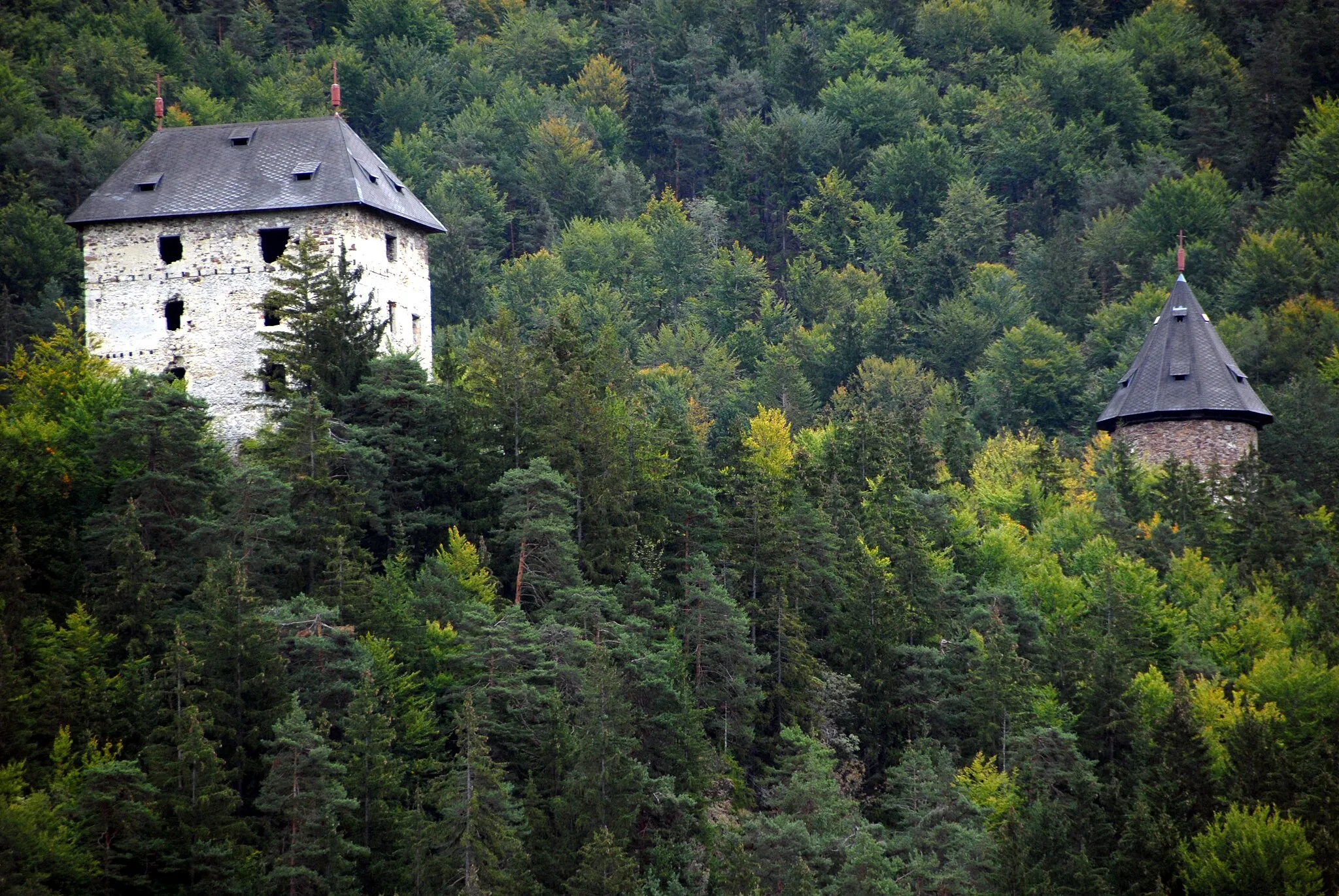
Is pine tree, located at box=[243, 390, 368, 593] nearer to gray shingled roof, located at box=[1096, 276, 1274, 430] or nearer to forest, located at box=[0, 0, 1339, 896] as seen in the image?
forest, located at box=[0, 0, 1339, 896]

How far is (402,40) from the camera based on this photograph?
92500mm

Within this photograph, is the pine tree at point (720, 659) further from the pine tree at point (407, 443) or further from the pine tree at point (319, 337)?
the pine tree at point (319, 337)

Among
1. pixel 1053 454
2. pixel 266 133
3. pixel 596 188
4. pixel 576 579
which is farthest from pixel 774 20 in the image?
pixel 576 579

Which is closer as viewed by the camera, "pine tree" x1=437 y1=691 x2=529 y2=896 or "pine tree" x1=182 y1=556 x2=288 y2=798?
"pine tree" x1=437 y1=691 x2=529 y2=896

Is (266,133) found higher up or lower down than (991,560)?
higher up

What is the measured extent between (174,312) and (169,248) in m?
1.53

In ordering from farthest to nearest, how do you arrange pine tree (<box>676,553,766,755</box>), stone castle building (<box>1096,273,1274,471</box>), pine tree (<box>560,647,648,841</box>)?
stone castle building (<box>1096,273,1274,471</box>) → pine tree (<box>676,553,766,755</box>) → pine tree (<box>560,647,648,841</box>)

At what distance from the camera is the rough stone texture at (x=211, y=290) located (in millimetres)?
44438

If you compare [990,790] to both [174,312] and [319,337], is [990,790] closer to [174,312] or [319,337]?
[319,337]

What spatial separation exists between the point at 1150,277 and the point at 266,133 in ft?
122

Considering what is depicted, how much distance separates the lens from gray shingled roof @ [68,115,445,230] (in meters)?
45.6

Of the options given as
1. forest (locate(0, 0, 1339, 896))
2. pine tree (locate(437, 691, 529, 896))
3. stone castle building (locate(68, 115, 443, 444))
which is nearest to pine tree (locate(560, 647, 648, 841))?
forest (locate(0, 0, 1339, 896))

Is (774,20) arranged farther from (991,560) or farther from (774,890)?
(774,890)

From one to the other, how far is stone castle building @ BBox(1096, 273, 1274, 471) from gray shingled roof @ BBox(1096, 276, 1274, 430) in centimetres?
2
